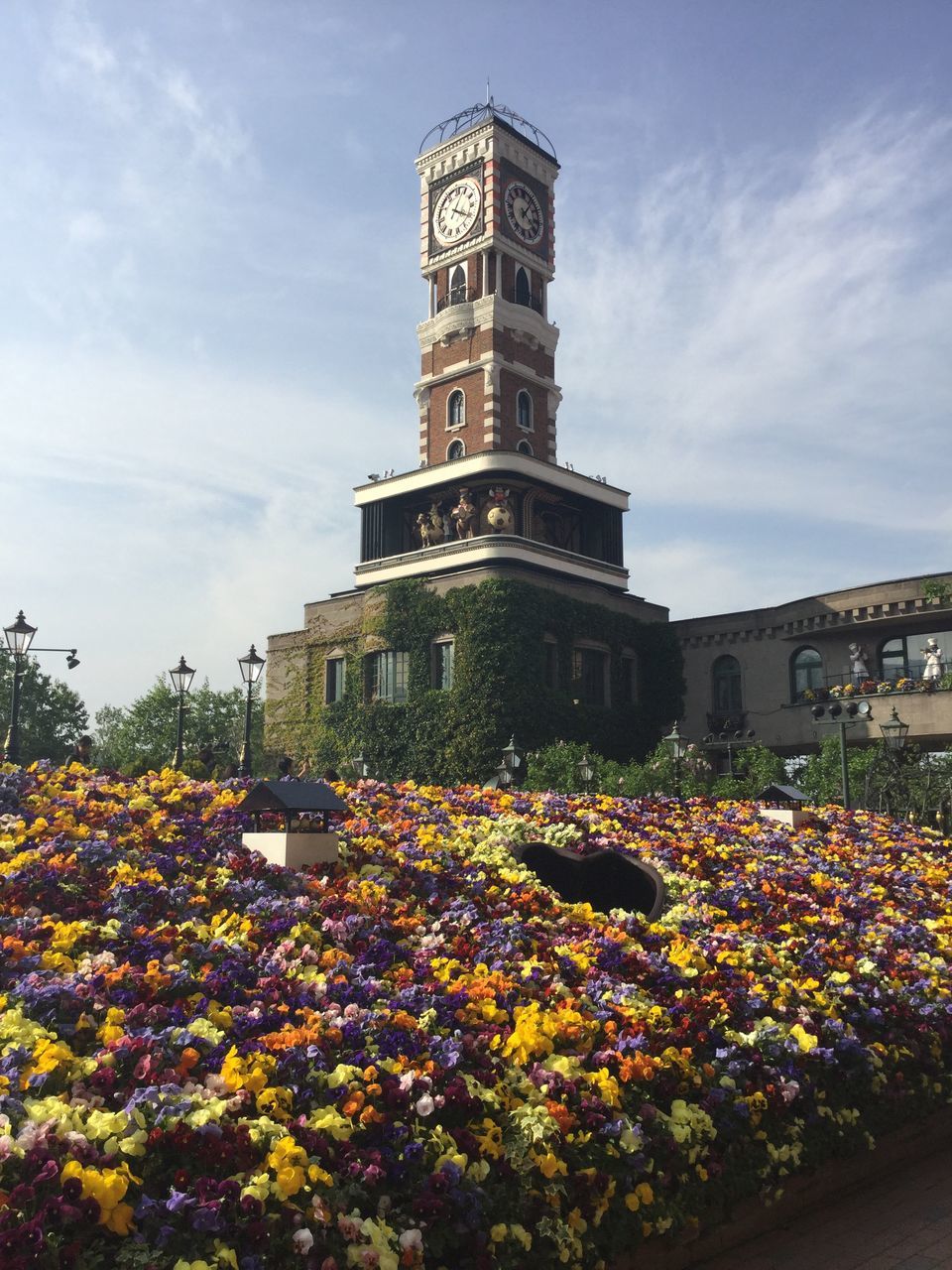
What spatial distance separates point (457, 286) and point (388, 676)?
18.2 m

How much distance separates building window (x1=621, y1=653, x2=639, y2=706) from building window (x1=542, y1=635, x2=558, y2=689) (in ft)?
12.7

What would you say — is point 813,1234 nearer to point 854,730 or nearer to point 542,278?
point 854,730

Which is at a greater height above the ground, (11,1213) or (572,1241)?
(11,1213)

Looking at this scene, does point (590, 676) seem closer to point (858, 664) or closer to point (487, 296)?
point (858, 664)

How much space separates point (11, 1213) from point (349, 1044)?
2.38 m

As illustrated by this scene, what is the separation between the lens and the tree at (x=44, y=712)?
202ft

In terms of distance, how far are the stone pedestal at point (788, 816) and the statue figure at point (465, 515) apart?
26.6 m

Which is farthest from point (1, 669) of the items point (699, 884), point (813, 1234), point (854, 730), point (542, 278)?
point (813, 1234)

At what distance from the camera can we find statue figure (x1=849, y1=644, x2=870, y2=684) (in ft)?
126

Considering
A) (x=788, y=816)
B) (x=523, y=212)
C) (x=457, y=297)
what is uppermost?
(x=523, y=212)

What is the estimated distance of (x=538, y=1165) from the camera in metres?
6.00

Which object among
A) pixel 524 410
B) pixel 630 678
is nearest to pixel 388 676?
pixel 630 678

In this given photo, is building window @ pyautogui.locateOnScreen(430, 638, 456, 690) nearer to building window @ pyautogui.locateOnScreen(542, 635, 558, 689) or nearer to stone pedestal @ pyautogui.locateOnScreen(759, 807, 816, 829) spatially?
building window @ pyautogui.locateOnScreen(542, 635, 558, 689)

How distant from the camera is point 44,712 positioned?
2498 inches
